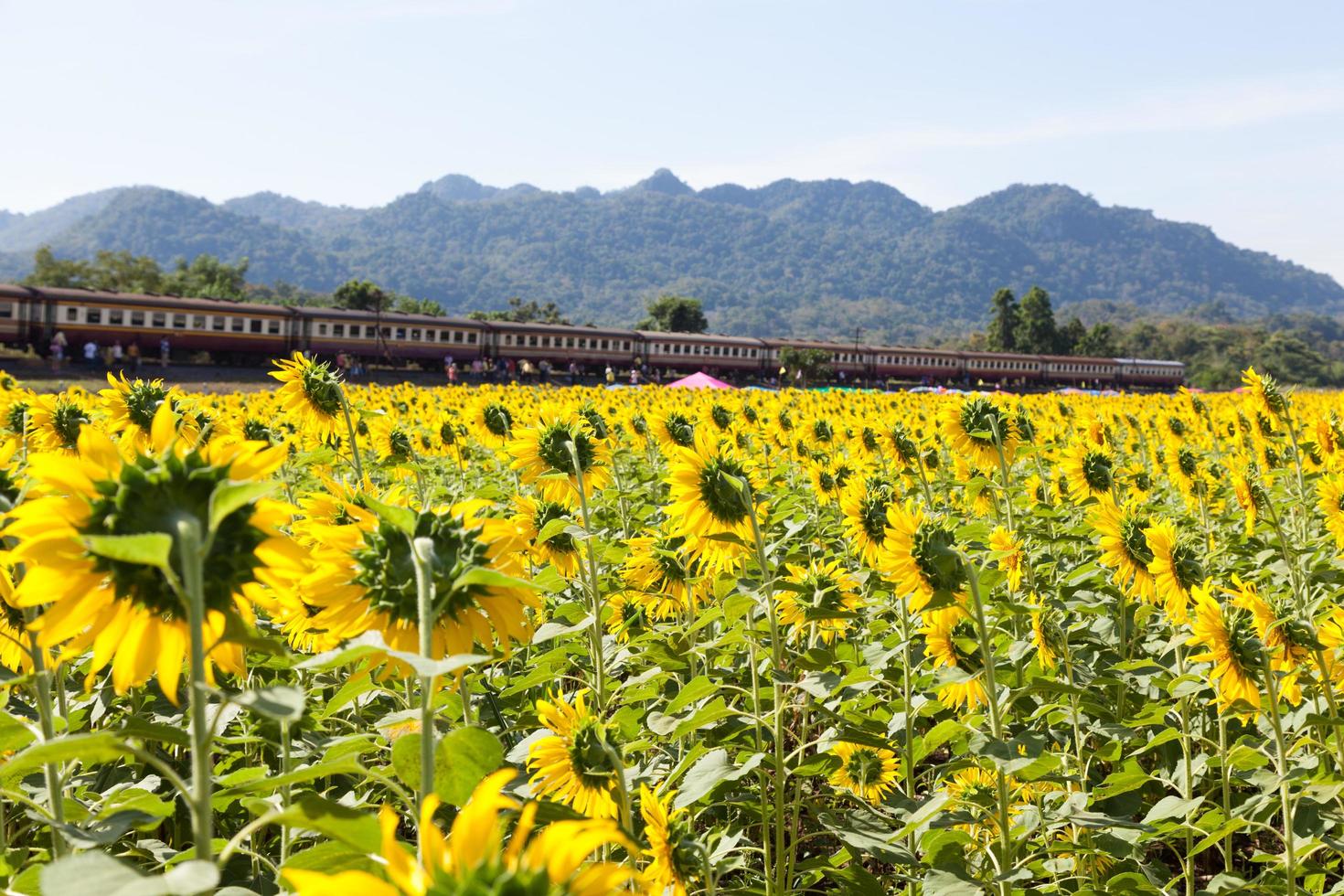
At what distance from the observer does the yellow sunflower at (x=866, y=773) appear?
12.5ft

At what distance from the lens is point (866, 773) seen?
12.5 feet

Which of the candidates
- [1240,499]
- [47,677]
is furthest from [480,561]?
[1240,499]

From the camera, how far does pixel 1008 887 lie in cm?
251

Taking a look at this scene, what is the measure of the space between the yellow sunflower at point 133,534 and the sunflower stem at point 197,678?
0.08m

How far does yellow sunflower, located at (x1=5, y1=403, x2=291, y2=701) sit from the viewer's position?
1065mm

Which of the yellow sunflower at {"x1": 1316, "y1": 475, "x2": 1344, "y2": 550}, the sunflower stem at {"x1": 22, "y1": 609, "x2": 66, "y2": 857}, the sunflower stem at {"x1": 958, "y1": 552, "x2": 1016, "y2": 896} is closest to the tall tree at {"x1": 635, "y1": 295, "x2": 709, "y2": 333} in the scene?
the yellow sunflower at {"x1": 1316, "y1": 475, "x2": 1344, "y2": 550}

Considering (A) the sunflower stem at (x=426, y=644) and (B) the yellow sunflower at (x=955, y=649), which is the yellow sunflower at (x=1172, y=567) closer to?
(B) the yellow sunflower at (x=955, y=649)

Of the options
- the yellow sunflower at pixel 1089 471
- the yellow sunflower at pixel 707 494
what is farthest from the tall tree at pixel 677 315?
the yellow sunflower at pixel 707 494

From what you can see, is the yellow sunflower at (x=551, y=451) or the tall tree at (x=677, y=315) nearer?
the yellow sunflower at (x=551, y=451)

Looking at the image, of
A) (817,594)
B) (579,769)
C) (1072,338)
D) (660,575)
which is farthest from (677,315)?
(579,769)

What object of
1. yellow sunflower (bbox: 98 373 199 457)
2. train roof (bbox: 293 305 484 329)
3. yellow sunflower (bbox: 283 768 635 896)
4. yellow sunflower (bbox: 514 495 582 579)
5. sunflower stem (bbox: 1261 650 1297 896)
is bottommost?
sunflower stem (bbox: 1261 650 1297 896)

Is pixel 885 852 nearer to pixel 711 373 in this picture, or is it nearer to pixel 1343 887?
pixel 1343 887

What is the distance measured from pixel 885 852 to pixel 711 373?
49999mm

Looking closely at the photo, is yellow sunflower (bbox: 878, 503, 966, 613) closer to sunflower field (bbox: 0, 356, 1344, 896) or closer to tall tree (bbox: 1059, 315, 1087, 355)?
sunflower field (bbox: 0, 356, 1344, 896)
